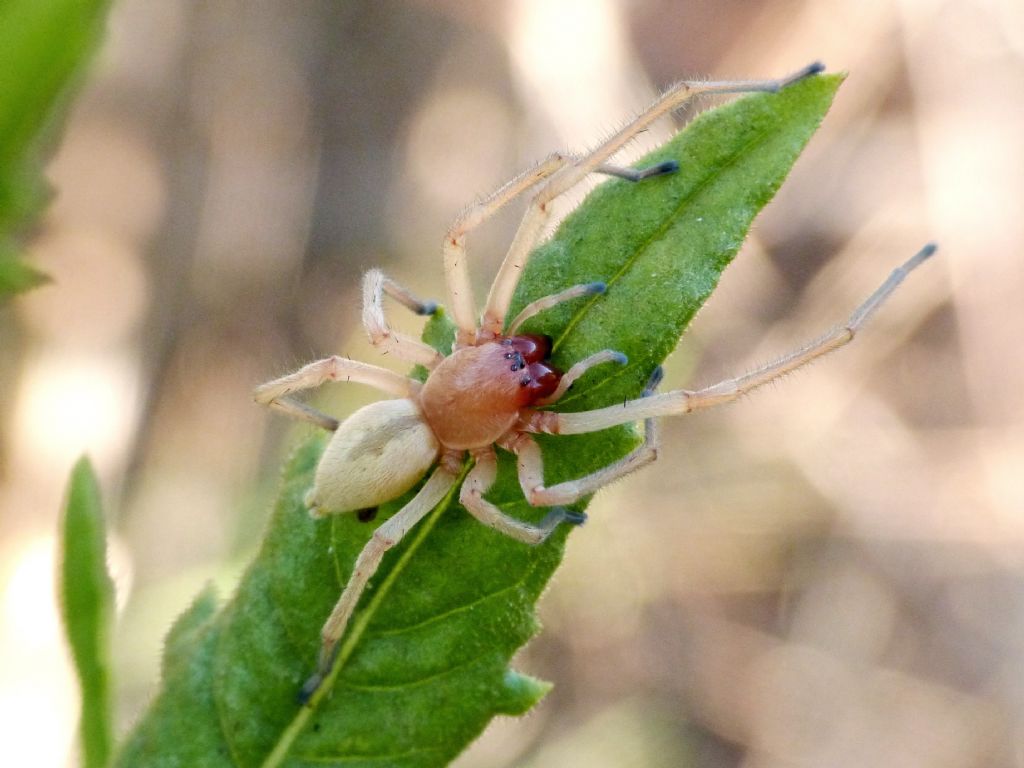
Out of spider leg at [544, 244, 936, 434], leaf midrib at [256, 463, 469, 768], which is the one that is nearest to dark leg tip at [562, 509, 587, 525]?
spider leg at [544, 244, 936, 434]

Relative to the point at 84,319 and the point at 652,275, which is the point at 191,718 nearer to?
the point at 652,275

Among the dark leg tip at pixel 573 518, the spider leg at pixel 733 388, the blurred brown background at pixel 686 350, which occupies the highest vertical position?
the blurred brown background at pixel 686 350

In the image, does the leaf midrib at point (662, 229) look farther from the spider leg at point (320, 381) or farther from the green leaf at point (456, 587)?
the spider leg at point (320, 381)

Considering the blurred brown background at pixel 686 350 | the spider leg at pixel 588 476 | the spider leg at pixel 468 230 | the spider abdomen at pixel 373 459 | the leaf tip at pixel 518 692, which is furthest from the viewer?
the blurred brown background at pixel 686 350

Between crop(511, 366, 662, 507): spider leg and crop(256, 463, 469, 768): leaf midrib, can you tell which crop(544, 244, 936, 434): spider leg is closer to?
crop(511, 366, 662, 507): spider leg

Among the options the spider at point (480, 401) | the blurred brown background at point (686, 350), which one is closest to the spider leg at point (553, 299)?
the spider at point (480, 401)
